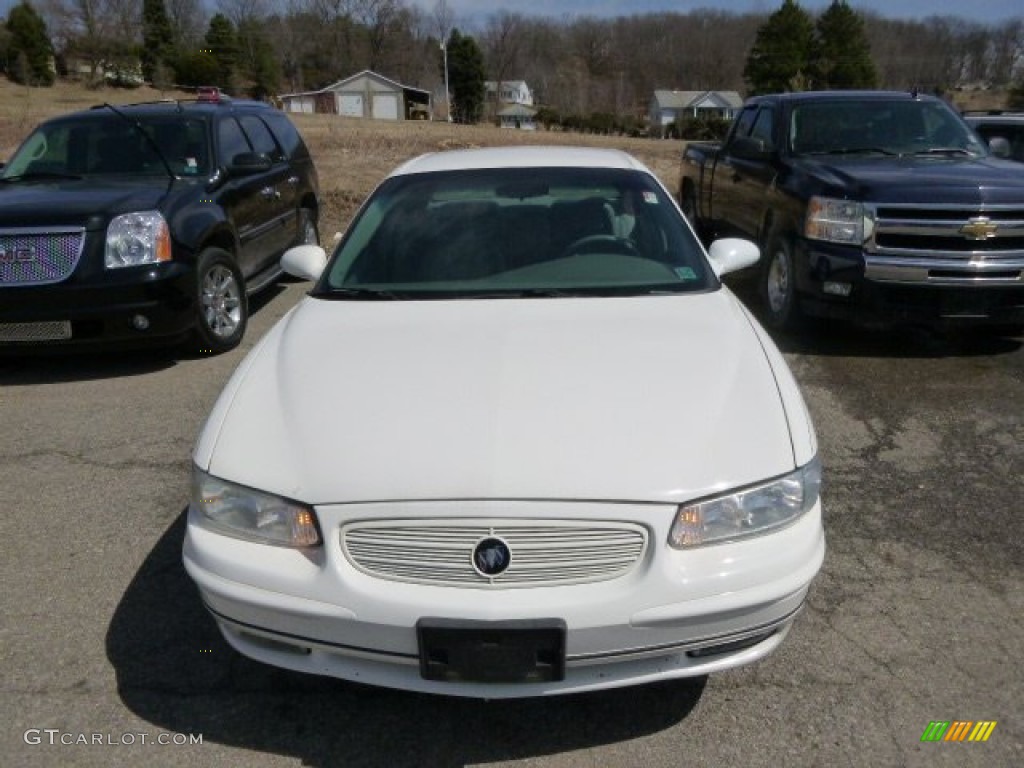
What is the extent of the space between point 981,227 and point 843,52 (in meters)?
67.6

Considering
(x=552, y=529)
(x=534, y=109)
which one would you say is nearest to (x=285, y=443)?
(x=552, y=529)

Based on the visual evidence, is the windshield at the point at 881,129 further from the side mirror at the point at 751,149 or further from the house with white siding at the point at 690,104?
the house with white siding at the point at 690,104

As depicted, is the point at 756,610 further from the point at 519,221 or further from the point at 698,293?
the point at 519,221

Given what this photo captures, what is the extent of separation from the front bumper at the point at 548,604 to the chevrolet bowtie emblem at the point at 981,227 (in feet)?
13.0

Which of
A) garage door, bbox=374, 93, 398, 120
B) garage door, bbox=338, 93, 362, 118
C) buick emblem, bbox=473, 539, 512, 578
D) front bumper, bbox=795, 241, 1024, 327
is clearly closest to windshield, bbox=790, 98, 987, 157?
front bumper, bbox=795, 241, 1024, 327

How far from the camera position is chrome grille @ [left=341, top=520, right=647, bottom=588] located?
2.14 m

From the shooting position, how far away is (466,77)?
252 ft

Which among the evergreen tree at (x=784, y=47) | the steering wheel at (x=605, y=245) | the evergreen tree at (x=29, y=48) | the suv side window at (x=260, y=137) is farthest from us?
the evergreen tree at (x=784, y=47)

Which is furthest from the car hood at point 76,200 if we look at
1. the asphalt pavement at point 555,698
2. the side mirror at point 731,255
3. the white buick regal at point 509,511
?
the side mirror at point 731,255

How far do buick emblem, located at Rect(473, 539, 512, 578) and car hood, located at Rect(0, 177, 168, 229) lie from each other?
4.46 metres

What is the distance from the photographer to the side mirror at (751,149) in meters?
6.84

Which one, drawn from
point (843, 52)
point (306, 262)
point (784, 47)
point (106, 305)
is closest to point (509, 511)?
point (306, 262)

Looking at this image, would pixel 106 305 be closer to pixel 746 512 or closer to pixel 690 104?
pixel 746 512

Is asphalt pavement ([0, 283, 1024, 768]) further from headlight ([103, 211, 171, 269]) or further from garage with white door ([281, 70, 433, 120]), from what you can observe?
garage with white door ([281, 70, 433, 120])
